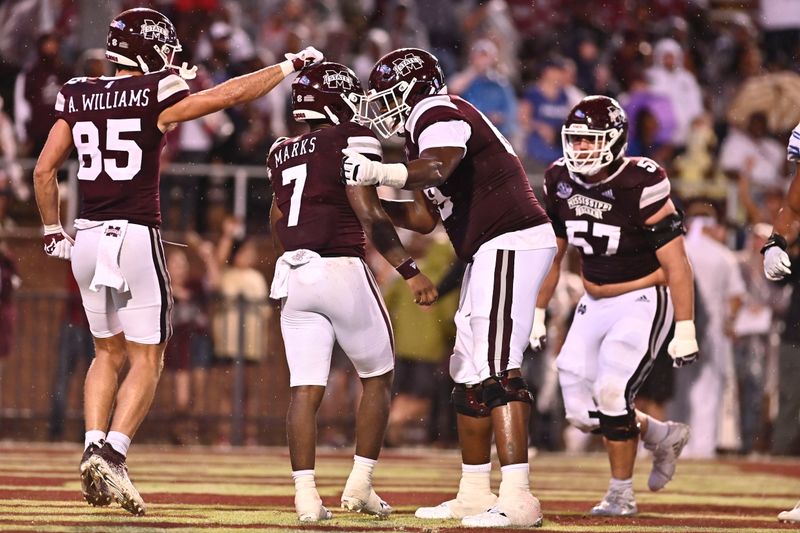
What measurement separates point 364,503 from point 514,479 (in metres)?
0.79

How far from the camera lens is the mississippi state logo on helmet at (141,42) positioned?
716 cm

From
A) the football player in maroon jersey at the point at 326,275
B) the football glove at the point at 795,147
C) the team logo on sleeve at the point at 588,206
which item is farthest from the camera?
the team logo on sleeve at the point at 588,206

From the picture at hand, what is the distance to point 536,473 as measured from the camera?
11.0 meters

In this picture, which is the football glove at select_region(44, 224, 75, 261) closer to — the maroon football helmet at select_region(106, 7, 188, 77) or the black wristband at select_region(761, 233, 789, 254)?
the maroon football helmet at select_region(106, 7, 188, 77)

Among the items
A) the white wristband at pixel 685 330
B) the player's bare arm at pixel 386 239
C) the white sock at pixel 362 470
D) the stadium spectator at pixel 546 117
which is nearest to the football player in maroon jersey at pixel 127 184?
the player's bare arm at pixel 386 239

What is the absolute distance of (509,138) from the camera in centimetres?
1435

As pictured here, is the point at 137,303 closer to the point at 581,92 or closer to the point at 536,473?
the point at 536,473

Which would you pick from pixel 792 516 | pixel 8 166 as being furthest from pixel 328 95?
pixel 8 166

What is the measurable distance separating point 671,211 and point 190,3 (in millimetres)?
8125

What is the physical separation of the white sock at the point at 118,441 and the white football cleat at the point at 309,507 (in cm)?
87

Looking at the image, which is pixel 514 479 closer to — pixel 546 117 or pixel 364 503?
pixel 364 503

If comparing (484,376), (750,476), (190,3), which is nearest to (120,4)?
(190,3)

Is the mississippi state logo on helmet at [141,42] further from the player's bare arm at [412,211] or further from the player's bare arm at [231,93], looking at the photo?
the player's bare arm at [412,211]

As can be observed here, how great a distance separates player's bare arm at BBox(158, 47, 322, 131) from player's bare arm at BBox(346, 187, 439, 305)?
0.69 meters
